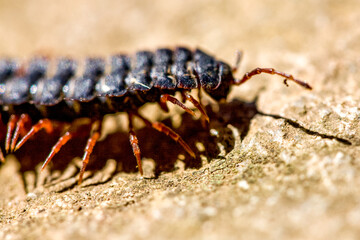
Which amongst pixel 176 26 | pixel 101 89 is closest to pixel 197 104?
pixel 101 89

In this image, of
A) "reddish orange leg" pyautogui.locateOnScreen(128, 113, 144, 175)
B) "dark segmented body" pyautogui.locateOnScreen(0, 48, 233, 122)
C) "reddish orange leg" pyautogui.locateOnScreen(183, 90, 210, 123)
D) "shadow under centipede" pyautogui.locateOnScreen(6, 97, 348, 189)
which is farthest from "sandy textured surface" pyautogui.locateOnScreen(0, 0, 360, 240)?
"dark segmented body" pyautogui.locateOnScreen(0, 48, 233, 122)

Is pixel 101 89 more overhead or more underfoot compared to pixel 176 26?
more underfoot

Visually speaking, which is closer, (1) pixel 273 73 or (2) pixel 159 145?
(1) pixel 273 73

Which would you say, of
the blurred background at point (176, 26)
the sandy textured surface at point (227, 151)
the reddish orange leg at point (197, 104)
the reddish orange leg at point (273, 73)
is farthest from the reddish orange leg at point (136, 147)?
the blurred background at point (176, 26)

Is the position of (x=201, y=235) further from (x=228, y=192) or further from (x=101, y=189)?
(x=101, y=189)

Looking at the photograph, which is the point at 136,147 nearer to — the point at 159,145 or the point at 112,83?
the point at 159,145

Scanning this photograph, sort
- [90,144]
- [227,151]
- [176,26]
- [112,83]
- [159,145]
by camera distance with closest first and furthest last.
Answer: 1. [227,151]
2. [90,144]
3. [112,83]
4. [159,145]
5. [176,26]

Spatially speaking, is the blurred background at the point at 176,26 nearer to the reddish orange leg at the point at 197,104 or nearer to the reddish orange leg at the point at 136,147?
the reddish orange leg at the point at 197,104

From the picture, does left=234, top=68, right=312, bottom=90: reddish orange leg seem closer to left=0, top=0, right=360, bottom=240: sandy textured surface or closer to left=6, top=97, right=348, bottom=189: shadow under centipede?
left=0, top=0, right=360, bottom=240: sandy textured surface
